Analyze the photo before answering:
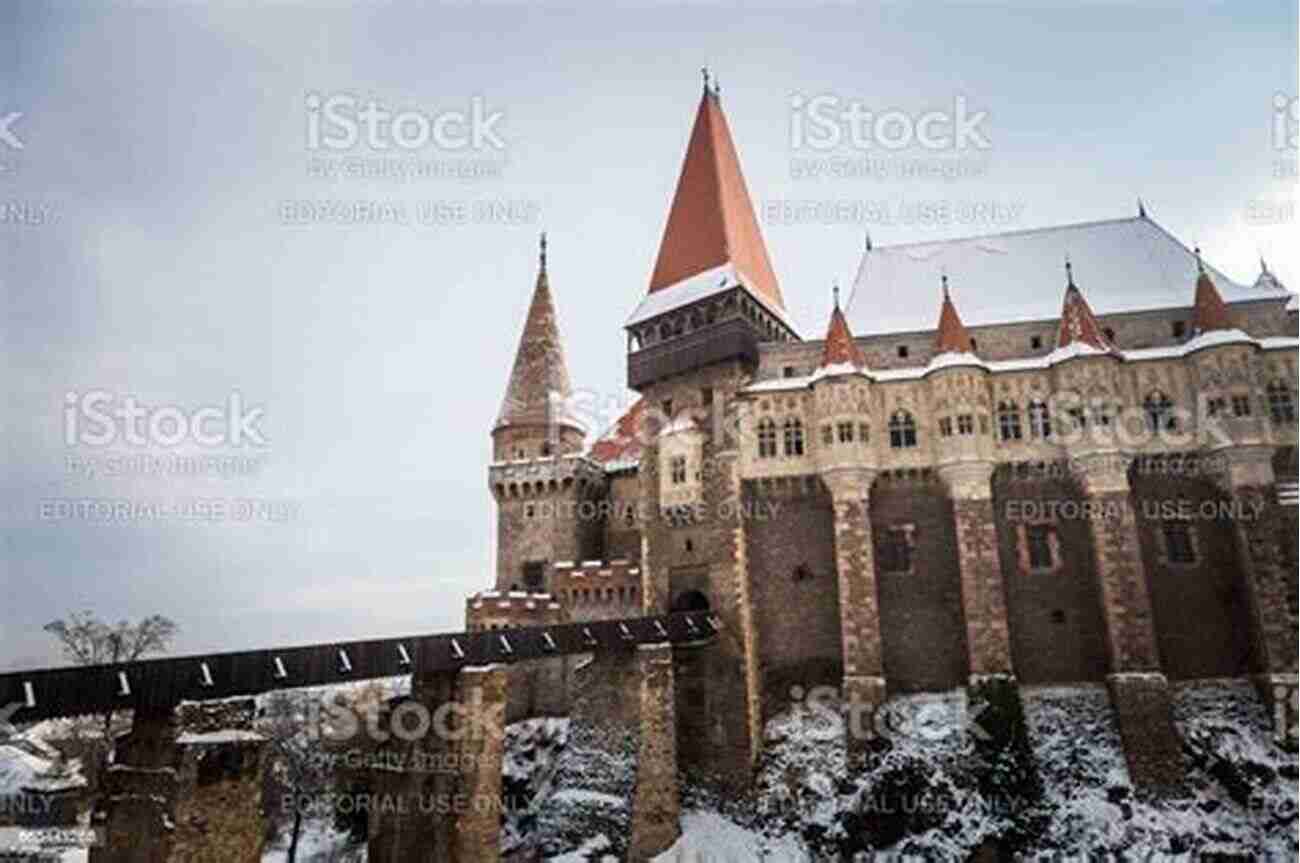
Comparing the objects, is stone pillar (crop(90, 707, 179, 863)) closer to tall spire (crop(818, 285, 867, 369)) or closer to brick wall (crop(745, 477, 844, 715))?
brick wall (crop(745, 477, 844, 715))

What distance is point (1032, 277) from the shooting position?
20.5 m

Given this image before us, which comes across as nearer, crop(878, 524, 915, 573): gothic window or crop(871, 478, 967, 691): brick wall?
crop(871, 478, 967, 691): brick wall

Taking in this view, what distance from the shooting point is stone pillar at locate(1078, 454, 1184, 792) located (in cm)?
1533

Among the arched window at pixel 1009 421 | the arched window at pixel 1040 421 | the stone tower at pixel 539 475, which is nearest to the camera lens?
the arched window at pixel 1040 421

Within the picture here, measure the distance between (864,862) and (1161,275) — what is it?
14.9m

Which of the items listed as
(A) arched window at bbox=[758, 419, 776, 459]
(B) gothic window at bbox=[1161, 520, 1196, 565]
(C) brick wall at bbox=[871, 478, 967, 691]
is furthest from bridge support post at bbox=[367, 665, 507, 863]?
(B) gothic window at bbox=[1161, 520, 1196, 565]

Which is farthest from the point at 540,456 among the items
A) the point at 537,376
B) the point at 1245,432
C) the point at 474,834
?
the point at 1245,432

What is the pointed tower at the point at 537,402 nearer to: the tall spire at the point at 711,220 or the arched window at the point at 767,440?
the tall spire at the point at 711,220

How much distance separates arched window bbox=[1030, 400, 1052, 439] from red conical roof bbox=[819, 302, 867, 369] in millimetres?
3790

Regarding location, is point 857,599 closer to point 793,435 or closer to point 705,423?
point 793,435

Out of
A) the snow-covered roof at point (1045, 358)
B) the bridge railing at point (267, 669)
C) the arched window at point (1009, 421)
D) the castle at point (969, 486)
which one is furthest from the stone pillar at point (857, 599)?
the bridge railing at point (267, 669)

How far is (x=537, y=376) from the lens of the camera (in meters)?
25.2

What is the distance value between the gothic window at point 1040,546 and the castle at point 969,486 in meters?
0.03

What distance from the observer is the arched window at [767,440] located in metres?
19.4
